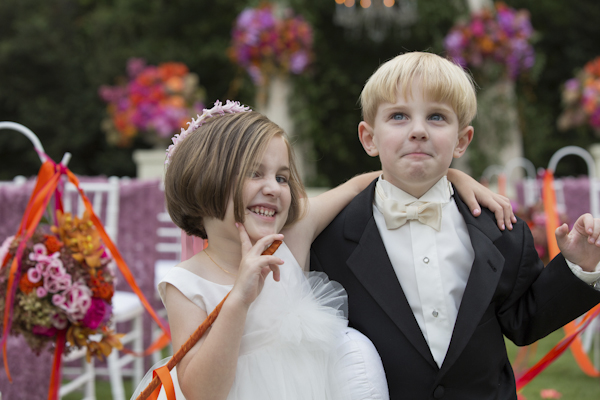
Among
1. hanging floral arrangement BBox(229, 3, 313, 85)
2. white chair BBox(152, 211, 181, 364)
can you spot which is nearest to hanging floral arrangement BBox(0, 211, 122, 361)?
white chair BBox(152, 211, 181, 364)

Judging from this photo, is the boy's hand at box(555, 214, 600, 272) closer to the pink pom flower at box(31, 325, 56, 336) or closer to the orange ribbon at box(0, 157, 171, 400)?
the orange ribbon at box(0, 157, 171, 400)

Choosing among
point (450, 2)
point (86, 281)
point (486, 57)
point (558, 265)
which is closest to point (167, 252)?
point (86, 281)

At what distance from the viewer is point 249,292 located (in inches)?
49.8

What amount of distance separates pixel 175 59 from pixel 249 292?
296 inches

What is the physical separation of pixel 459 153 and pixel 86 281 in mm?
1411

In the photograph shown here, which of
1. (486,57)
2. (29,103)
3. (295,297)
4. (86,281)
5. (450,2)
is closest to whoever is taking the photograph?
(295,297)

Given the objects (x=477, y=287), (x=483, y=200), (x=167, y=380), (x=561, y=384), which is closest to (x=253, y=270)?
(x=167, y=380)

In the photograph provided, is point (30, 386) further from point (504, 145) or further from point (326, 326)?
point (504, 145)

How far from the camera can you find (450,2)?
7109 mm

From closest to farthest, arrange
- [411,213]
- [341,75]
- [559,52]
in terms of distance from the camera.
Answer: [411,213], [341,75], [559,52]

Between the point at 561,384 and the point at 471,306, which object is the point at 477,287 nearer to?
the point at 471,306

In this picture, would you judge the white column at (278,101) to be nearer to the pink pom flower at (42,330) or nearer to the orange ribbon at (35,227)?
the orange ribbon at (35,227)

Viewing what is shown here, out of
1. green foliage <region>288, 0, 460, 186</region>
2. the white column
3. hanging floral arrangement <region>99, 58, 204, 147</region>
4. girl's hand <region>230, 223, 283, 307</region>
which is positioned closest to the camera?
girl's hand <region>230, 223, 283, 307</region>

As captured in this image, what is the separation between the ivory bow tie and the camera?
1.52 meters
